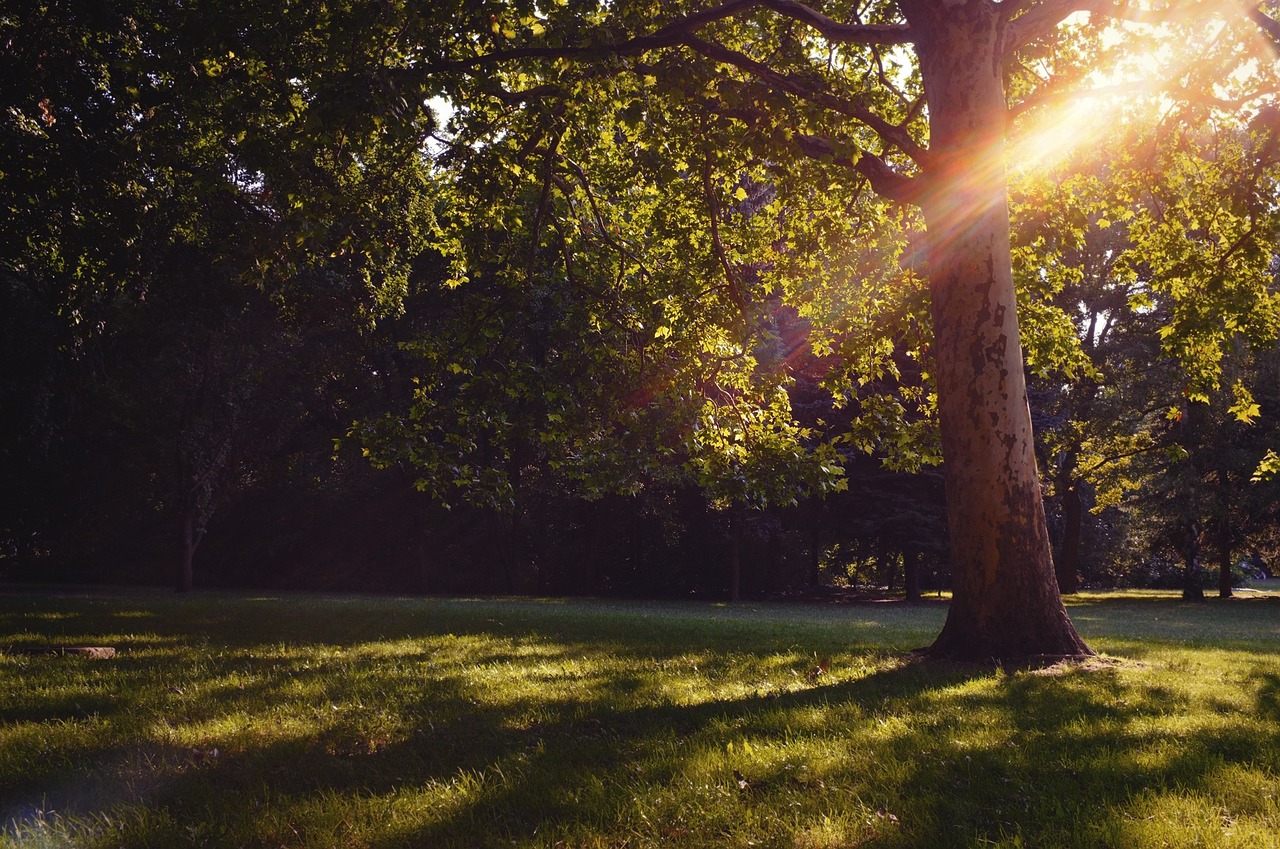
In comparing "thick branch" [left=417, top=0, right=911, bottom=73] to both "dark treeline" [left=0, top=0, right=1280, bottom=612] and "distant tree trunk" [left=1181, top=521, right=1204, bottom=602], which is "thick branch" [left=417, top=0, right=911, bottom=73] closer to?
"dark treeline" [left=0, top=0, right=1280, bottom=612]

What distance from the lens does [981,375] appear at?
924 cm

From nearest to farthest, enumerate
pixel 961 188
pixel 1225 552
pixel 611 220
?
1. pixel 961 188
2. pixel 611 220
3. pixel 1225 552

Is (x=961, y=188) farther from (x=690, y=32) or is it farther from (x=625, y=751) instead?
(x=625, y=751)

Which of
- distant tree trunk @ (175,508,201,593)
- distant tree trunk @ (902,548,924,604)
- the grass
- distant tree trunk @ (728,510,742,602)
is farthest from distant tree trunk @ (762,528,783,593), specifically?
the grass

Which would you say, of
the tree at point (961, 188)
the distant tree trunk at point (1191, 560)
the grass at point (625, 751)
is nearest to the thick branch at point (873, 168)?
the tree at point (961, 188)

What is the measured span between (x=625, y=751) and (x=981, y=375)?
6.18 metres

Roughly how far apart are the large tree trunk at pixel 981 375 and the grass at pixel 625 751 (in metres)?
0.84

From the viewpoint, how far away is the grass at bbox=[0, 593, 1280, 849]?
12.6 feet

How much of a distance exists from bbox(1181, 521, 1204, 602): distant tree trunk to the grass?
29431 millimetres

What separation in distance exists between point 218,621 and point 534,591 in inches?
989

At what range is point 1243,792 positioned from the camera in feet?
14.0

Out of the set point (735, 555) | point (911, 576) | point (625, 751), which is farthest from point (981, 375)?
point (911, 576)

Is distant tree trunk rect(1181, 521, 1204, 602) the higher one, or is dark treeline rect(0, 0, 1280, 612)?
dark treeline rect(0, 0, 1280, 612)

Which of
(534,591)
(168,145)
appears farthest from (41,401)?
(534,591)
